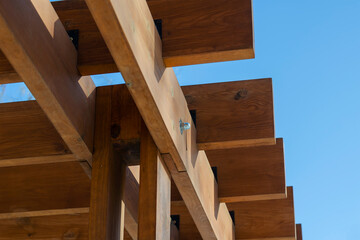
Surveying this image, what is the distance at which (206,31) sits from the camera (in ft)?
10.9

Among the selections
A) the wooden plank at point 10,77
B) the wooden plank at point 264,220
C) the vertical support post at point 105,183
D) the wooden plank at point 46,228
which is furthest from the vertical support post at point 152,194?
the wooden plank at point 264,220

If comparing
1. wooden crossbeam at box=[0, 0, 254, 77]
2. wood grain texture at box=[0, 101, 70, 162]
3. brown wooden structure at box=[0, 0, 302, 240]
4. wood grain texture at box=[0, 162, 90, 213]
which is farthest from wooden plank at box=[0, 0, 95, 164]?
wood grain texture at box=[0, 162, 90, 213]

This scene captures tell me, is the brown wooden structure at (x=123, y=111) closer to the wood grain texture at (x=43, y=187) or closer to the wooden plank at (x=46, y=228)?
the wood grain texture at (x=43, y=187)

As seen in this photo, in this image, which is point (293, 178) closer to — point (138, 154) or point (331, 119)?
point (331, 119)

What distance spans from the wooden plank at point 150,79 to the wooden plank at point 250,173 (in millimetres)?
627

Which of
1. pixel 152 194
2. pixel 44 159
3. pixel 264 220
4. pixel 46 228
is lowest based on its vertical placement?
pixel 152 194

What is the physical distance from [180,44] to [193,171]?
2.67 feet

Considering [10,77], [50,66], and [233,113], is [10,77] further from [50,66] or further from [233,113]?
[233,113]

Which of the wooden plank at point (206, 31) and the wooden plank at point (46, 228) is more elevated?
the wooden plank at point (206, 31)

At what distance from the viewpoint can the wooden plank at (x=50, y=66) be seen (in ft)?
9.16

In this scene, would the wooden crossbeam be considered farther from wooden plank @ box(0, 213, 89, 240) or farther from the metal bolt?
wooden plank @ box(0, 213, 89, 240)

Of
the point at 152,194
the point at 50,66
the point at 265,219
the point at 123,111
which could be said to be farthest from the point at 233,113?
the point at 265,219

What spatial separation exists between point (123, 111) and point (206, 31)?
1.79ft

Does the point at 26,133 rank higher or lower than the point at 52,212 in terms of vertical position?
higher
